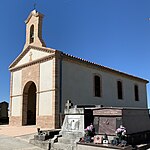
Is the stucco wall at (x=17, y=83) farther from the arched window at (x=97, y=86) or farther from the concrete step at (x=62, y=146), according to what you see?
the concrete step at (x=62, y=146)

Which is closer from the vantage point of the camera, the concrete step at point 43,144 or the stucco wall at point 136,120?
the stucco wall at point 136,120

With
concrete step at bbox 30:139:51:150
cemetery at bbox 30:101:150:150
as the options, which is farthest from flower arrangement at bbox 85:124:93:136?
concrete step at bbox 30:139:51:150

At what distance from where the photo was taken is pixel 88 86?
17750mm

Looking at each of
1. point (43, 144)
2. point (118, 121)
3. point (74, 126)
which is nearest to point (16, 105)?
point (43, 144)

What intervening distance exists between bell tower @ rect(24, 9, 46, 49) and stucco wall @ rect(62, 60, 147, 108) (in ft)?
11.9

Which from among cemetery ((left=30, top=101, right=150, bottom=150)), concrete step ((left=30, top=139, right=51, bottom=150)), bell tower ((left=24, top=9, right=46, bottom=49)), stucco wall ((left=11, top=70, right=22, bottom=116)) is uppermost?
bell tower ((left=24, top=9, right=46, bottom=49))

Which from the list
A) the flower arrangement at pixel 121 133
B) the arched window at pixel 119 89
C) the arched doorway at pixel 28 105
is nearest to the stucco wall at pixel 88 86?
the arched window at pixel 119 89

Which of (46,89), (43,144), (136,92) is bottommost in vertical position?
(43,144)

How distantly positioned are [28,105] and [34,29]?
22.0 ft

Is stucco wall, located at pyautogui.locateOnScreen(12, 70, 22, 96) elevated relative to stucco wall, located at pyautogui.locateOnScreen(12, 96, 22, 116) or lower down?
elevated

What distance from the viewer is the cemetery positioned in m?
7.84

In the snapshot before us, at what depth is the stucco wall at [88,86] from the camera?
1590 centimetres

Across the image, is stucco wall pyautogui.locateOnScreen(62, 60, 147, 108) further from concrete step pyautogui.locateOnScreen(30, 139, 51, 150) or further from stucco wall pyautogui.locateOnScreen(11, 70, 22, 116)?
concrete step pyautogui.locateOnScreen(30, 139, 51, 150)

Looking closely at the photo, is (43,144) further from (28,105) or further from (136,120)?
(28,105)
